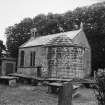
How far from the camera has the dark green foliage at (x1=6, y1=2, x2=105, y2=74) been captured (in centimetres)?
3133

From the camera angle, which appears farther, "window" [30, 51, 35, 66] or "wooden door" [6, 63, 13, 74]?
"wooden door" [6, 63, 13, 74]

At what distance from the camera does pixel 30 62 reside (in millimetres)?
24031

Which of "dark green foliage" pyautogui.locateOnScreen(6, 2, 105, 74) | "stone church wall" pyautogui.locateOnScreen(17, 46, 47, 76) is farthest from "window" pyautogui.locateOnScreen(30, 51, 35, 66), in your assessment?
"dark green foliage" pyautogui.locateOnScreen(6, 2, 105, 74)

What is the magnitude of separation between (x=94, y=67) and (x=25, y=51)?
1336 cm

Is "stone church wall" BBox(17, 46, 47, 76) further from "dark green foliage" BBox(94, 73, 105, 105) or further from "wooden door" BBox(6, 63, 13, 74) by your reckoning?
"dark green foliage" BBox(94, 73, 105, 105)

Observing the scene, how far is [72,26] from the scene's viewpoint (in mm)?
36188

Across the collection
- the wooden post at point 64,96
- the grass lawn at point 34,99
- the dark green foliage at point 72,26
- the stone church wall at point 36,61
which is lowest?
the grass lawn at point 34,99

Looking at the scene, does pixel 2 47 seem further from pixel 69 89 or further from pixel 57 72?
pixel 69 89

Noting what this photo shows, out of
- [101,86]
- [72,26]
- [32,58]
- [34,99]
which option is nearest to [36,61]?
[32,58]

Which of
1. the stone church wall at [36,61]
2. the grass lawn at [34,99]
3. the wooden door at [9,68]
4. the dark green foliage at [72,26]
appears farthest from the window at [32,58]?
the dark green foliage at [72,26]

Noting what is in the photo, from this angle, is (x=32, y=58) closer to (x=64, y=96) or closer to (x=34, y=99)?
(x=34, y=99)

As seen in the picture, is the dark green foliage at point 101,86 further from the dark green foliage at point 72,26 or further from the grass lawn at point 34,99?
the dark green foliage at point 72,26

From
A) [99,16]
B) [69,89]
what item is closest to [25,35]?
[99,16]

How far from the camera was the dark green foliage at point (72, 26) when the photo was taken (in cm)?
3133
